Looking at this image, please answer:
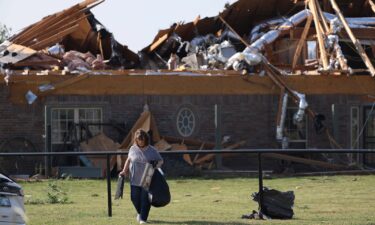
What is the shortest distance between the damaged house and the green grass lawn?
3.41 metres

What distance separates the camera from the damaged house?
34.1m

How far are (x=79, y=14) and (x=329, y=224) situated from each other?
2402cm

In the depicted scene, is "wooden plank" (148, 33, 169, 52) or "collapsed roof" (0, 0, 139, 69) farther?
"wooden plank" (148, 33, 169, 52)

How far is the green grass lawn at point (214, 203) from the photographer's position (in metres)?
17.8

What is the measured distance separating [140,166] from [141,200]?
0.51m

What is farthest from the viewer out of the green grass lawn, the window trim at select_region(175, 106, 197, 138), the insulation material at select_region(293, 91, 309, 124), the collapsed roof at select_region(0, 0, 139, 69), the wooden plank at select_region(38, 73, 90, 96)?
the collapsed roof at select_region(0, 0, 139, 69)

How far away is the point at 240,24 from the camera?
4203 centimetres

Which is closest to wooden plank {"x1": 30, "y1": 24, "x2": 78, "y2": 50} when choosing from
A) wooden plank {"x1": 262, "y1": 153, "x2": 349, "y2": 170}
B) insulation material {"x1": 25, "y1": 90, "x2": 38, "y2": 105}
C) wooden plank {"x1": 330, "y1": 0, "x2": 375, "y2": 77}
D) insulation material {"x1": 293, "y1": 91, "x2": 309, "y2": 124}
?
insulation material {"x1": 25, "y1": 90, "x2": 38, "y2": 105}

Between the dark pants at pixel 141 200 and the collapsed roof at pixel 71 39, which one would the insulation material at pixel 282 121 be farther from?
the dark pants at pixel 141 200

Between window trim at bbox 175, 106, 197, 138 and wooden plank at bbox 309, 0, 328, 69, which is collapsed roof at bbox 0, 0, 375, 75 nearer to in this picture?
wooden plank at bbox 309, 0, 328, 69

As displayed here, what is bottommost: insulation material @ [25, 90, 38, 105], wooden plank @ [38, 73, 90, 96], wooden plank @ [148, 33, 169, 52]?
insulation material @ [25, 90, 38, 105]

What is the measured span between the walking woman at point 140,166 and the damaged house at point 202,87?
44.3 ft

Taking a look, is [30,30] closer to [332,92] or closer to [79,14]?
[79,14]

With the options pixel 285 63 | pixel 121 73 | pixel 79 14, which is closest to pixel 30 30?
pixel 79 14
